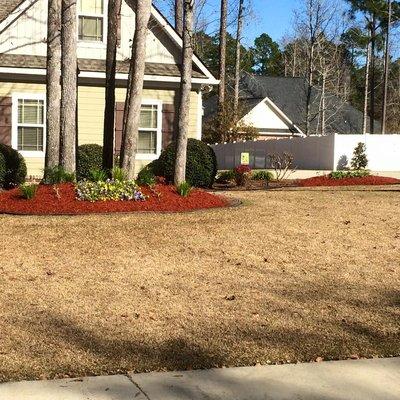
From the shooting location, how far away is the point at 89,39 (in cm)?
1945

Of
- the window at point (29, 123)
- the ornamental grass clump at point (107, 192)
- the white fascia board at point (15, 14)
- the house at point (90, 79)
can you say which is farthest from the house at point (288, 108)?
the ornamental grass clump at point (107, 192)

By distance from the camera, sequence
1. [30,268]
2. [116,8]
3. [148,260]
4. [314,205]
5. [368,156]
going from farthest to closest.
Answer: [368,156] → [116,8] → [314,205] → [148,260] → [30,268]

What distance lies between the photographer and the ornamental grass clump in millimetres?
11938

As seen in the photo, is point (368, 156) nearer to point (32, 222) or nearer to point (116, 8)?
point (116, 8)

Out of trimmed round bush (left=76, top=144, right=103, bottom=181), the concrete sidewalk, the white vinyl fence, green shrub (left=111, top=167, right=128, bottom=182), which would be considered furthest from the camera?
the white vinyl fence

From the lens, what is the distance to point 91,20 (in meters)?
19.5

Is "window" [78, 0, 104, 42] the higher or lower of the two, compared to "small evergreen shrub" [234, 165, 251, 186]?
higher

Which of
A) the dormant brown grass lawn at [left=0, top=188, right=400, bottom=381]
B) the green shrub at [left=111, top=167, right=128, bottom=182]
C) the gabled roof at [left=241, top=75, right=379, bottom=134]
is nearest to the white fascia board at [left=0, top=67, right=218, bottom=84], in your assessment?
the green shrub at [left=111, top=167, right=128, bottom=182]

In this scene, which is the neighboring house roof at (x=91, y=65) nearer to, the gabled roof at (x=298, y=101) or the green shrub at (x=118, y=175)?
the green shrub at (x=118, y=175)

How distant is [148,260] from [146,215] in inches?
123

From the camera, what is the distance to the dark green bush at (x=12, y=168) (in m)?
16.1

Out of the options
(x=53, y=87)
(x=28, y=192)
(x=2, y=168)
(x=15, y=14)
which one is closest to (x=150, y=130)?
(x=15, y=14)

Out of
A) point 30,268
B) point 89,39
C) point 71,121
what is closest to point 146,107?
point 89,39

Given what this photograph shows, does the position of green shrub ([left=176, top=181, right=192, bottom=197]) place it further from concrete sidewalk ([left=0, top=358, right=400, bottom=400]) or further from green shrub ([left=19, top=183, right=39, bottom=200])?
concrete sidewalk ([left=0, top=358, right=400, bottom=400])
